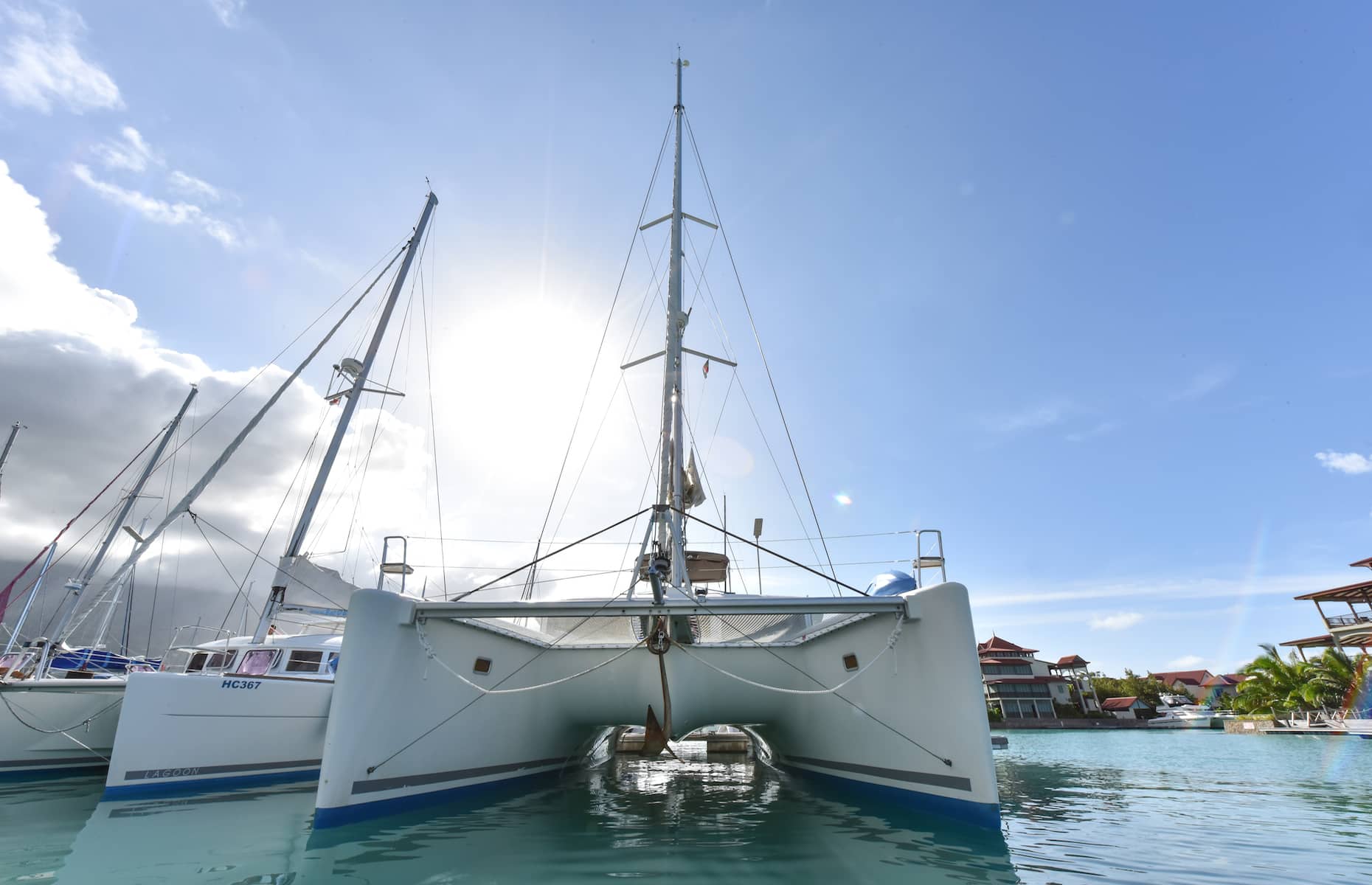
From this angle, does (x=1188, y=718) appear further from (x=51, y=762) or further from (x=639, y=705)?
(x=51, y=762)

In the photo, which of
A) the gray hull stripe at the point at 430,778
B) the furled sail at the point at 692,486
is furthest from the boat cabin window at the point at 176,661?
the furled sail at the point at 692,486

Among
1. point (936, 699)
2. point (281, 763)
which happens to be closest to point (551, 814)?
point (936, 699)

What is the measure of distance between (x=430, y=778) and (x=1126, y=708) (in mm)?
56636

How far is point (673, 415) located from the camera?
849 cm

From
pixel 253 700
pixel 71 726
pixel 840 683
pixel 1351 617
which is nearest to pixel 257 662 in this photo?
pixel 253 700

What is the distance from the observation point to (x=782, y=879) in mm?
4320

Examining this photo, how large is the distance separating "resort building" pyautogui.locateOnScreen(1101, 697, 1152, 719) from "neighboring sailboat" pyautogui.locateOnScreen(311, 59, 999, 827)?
4707 centimetres

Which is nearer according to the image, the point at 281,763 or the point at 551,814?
the point at 551,814

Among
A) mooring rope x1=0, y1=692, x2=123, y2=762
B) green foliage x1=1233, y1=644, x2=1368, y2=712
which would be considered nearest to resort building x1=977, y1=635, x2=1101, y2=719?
green foliage x1=1233, y1=644, x2=1368, y2=712

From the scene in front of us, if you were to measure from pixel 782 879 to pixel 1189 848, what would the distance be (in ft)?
12.7

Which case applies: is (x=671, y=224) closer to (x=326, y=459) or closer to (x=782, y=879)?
(x=326, y=459)

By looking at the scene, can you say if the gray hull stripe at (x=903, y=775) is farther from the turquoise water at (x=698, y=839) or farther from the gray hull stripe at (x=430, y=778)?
the gray hull stripe at (x=430, y=778)

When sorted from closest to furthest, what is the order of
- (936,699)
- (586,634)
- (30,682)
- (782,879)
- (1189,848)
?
(782,879) → (1189,848) → (936,699) → (586,634) → (30,682)

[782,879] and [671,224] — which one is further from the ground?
[671,224]
